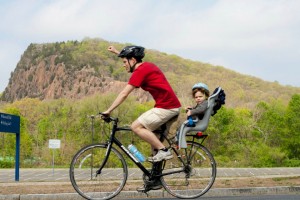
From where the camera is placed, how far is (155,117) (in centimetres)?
720

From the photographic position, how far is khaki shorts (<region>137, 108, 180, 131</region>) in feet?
23.6

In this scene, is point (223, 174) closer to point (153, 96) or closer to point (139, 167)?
point (139, 167)

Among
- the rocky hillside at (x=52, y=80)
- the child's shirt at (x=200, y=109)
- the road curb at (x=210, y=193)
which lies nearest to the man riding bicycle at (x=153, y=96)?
the child's shirt at (x=200, y=109)

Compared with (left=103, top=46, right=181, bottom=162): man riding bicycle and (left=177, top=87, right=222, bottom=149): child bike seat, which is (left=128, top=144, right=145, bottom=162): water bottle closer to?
(left=103, top=46, right=181, bottom=162): man riding bicycle

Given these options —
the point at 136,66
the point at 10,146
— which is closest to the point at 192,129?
the point at 136,66

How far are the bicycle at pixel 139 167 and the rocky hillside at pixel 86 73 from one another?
13391 cm

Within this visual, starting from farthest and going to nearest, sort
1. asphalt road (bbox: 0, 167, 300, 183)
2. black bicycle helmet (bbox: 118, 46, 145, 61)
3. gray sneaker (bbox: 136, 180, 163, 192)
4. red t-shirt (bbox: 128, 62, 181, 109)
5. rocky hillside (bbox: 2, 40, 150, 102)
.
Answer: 1. rocky hillside (bbox: 2, 40, 150, 102)
2. asphalt road (bbox: 0, 167, 300, 183)
3. gray sneaker (bbox: 136, 180, 163, 192)
4. black bicycle helmet (bbox: 118, 46, 145, 61)
5. red t-shirt (bbox: 128, 62, 181, 109)

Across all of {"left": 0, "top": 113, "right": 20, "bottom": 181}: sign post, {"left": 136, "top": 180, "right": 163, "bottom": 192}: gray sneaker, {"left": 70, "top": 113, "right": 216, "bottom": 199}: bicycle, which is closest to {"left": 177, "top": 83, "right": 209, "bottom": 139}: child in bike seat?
{"left": 70, "top": 113, "right": 216, "bottom": 199}: bicycle

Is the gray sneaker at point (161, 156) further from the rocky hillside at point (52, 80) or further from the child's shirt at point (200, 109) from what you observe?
the rocky hillside at point (52, 80)

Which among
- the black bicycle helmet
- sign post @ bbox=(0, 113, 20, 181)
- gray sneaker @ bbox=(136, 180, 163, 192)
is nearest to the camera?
the black bicycle helmet

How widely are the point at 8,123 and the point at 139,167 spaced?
35.9 ft

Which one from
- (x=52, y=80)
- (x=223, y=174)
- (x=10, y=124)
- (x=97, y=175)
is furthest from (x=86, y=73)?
(x=97, y=175)

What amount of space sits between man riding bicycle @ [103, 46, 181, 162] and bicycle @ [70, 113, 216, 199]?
0.20 m

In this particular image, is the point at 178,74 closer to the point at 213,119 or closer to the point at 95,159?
the point at 213,119
